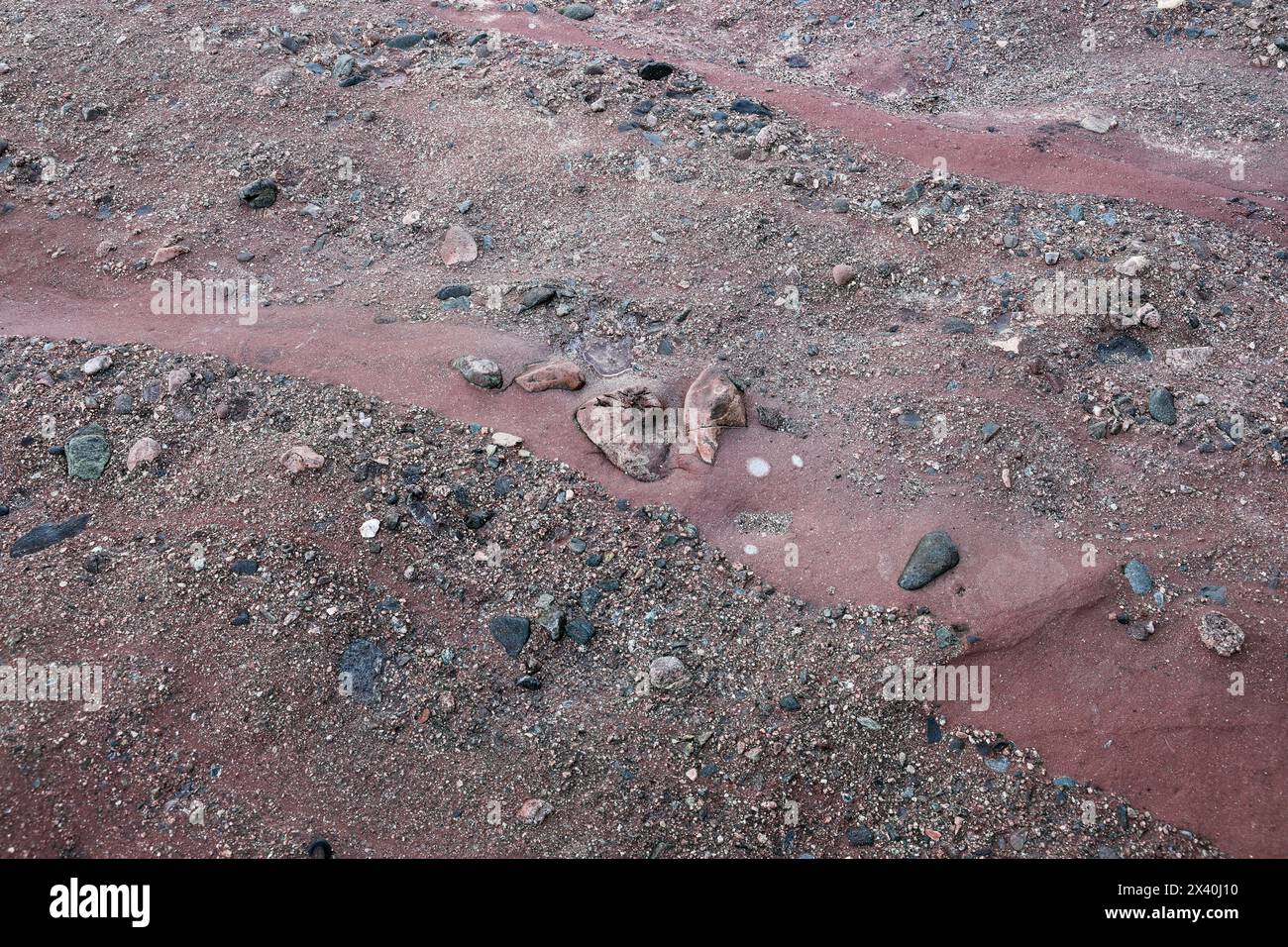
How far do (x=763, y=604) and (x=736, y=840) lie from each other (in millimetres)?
1133

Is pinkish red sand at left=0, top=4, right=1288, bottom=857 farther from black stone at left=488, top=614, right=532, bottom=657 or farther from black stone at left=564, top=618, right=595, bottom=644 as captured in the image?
black stone at left=488, top=614, right=532, bottom=657

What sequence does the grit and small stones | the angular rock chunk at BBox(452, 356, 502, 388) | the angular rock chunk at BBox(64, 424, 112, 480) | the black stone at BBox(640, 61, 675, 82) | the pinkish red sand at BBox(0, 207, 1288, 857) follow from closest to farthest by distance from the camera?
the grit and small stones, the pinkish red sand at BBox(0, 207, 1288, 857), the angular rock chunk at BBox(64, 424, 112, 480), the angular rock chunk at BBox(452, 356, 502, 388), the black stone at BBox(640, 61, 675, 82)

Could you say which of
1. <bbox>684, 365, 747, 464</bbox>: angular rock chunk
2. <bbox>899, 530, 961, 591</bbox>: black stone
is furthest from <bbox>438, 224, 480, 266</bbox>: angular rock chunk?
<bbox>899, 530, 961, 591</bbox>: black stone

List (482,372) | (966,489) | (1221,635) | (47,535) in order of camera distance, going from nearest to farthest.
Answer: (1221,635) → (47,535) → (966,489) → (482,372)

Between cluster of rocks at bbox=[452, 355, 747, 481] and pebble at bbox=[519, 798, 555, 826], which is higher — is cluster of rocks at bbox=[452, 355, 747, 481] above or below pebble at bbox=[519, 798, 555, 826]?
above

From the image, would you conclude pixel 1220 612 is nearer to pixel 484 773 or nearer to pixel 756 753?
pixel 756 753

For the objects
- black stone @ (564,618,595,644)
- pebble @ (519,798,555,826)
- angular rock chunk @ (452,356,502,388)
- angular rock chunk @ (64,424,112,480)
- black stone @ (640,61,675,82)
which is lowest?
pebble @ (519,798,555,826)

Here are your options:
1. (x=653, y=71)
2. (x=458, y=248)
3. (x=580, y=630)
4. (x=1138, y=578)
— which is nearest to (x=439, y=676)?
(x=580, y=630)

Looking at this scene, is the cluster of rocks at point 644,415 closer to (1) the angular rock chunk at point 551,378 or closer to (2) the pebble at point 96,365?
(1) the angular rock chunk at point 551,378

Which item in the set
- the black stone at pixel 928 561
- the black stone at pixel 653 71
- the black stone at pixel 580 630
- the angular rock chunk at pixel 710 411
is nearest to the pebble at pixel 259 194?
the black stone at pixel 653 71

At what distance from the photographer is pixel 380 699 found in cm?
409

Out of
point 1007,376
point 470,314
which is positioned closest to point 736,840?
point 1007,376

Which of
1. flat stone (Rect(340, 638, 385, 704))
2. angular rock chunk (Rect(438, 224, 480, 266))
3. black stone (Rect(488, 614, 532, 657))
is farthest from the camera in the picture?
angular rock chunk (Rect(438, 224, 480, 266))

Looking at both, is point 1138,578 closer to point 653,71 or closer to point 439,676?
point 439,676
